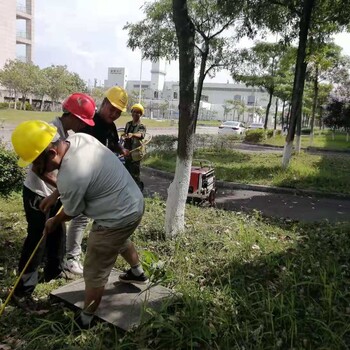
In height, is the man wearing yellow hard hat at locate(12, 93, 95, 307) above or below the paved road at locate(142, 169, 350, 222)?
above

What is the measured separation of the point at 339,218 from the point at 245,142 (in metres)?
16.1

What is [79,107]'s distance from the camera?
3055 millimetres

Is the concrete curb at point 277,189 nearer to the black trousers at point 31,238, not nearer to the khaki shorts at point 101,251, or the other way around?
the black trousers at point 31,238

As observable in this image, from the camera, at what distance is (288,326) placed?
2.65 metres

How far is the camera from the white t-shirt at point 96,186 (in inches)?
89.2

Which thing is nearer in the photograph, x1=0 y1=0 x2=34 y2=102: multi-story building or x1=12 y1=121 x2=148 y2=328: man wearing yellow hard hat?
x1=12 y1=121 x2=148 y2=328: man wearing yellow hard hat

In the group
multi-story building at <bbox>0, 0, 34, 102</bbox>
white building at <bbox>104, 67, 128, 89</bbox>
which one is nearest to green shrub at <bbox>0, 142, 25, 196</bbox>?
multi-story building at <bbox>0, 0, 34, 102</bbox>

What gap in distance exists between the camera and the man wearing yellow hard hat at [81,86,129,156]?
361 centimetres

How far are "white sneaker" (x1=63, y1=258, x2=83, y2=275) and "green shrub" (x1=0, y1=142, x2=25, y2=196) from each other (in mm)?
2993

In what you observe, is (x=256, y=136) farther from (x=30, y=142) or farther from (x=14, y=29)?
(x=14, y=29)

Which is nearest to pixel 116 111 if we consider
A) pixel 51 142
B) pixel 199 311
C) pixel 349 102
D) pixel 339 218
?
pixel 51 142

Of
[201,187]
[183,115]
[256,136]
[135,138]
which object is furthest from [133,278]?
[256,136]

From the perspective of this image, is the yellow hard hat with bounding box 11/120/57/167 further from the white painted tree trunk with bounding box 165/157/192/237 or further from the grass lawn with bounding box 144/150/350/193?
the grass lawn with bounding box 144/150/350/193

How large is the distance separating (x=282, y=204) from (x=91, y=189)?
18.6ft
